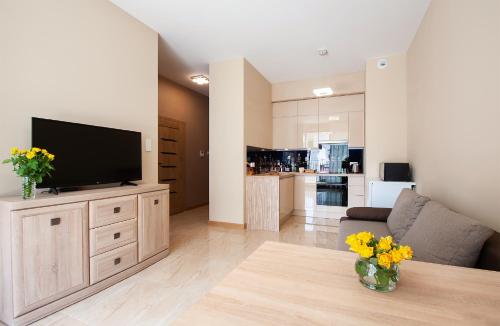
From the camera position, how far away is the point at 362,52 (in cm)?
368

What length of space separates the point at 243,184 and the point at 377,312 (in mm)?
3229

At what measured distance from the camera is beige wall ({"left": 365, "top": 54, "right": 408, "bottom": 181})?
145 inches

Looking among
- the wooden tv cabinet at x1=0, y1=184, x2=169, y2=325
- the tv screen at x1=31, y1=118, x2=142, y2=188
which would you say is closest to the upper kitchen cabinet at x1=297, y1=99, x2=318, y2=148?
the tv screen at x1=31, y1=118, x2=142, y2=188

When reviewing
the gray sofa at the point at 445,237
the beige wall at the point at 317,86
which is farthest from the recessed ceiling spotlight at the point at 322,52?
the gray sofa at the point at 445,237

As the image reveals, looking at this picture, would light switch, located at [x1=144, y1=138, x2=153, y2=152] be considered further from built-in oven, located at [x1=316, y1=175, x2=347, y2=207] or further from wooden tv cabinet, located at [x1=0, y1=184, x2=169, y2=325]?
built-in oven, located at [x1=316, y1=175, x2=347, y2=207]

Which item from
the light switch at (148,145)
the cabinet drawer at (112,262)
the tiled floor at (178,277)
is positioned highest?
→ the light switch at (148,145)

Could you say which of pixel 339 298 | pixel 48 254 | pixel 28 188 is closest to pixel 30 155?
pixel 28 188

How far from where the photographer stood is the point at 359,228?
221 cm

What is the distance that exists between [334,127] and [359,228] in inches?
113

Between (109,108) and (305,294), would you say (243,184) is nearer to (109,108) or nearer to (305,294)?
(109,108)

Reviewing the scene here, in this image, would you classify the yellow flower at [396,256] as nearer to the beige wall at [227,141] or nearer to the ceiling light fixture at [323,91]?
the beige wall at [227,141]

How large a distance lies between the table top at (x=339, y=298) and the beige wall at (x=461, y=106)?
0.88 metres

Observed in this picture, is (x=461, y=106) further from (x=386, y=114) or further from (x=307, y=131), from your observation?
(x=307, y=131)

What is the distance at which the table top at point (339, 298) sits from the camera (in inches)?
26.8
